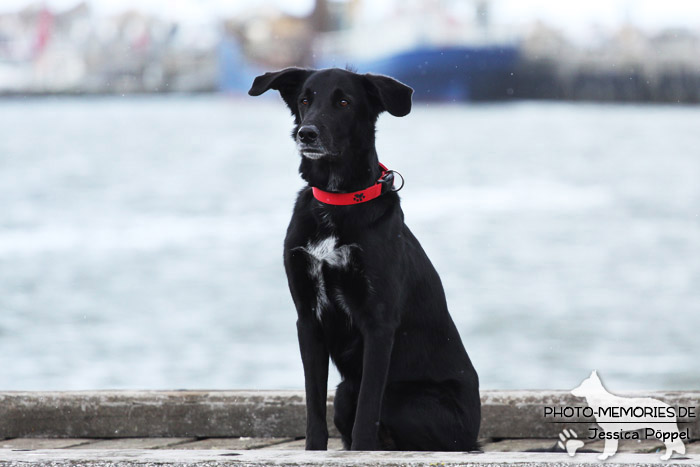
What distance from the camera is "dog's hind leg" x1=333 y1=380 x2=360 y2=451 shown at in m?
Result: 3.50

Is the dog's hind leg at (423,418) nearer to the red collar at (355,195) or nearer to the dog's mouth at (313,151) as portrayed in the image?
the red collar at (355,195)

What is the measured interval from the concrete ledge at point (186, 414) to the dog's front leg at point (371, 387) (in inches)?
40.7

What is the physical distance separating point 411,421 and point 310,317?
0.53m

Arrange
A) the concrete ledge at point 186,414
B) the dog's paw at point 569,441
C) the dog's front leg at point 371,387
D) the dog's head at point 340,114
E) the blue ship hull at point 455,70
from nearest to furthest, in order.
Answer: the dog's front leg at point 371,387 < the dog's head at point 340,114 < the dog's paw at point 569,441 < the concrete ledge at point 186,414 < the blue ship hull at point 455,70

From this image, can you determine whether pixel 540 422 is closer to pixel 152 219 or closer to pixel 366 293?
pixel 366 293

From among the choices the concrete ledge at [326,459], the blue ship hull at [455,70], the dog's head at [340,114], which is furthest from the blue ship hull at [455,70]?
the concrete ledge at [326,459]

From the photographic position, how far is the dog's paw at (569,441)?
365cm

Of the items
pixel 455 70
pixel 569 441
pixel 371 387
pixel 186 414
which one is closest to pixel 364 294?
pixel 371 387

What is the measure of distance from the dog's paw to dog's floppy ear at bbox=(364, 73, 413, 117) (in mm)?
1404

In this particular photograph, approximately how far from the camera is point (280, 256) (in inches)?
1072

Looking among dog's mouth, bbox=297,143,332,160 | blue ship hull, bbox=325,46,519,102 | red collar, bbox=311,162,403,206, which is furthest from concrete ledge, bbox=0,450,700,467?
blue ship hull, bbox=325,46,519,102

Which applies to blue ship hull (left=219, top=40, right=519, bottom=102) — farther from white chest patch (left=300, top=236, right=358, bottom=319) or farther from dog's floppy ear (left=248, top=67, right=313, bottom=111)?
white chest patch (left=300, top=236, right=358, bottom=319)

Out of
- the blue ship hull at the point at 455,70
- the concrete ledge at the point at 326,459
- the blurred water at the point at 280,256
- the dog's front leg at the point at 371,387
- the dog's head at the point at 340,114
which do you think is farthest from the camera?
the blue ship hull at the point at 455,70

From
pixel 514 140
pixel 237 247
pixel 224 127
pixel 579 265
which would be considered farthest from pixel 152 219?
pixel 224 127
